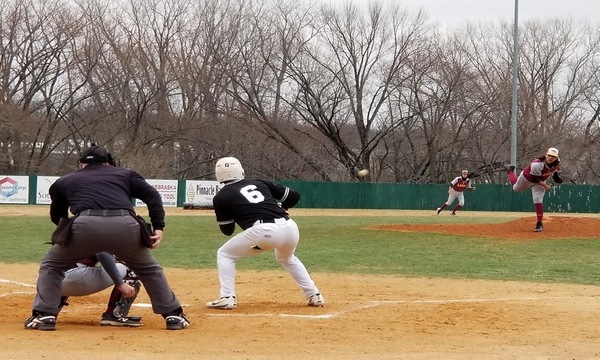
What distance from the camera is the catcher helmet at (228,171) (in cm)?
936

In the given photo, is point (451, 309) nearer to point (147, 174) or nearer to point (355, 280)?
point (355, 280)

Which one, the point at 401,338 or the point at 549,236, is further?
the point at 549,236

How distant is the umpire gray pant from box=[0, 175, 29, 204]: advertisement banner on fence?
37272mm

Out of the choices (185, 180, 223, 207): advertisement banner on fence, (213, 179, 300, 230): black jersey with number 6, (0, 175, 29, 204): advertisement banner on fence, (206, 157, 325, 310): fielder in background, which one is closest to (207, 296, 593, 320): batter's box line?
(206, 157, 325, 310): fielder in background

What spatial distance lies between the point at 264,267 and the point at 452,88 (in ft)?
141

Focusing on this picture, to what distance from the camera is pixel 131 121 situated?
A: 55.8 m

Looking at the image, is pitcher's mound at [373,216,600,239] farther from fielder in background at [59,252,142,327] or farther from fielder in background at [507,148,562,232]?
fielder in background at [59,252,142,327]

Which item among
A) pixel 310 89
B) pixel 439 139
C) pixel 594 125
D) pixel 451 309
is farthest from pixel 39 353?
pixel 594 125

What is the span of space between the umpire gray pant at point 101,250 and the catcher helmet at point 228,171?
1.61 m

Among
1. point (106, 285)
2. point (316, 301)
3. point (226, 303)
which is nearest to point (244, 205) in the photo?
point (226, 303)

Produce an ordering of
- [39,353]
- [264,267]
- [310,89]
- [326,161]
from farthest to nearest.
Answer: [326,161] < [310,89] < [264,267] < [39,353]

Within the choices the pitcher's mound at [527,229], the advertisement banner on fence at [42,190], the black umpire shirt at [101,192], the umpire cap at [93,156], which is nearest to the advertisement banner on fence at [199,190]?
the advertisement banner on fence at [42,190]

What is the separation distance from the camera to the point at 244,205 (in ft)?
30.4

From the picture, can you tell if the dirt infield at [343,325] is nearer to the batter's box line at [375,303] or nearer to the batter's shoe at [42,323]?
the batter's box line at [375,303]
